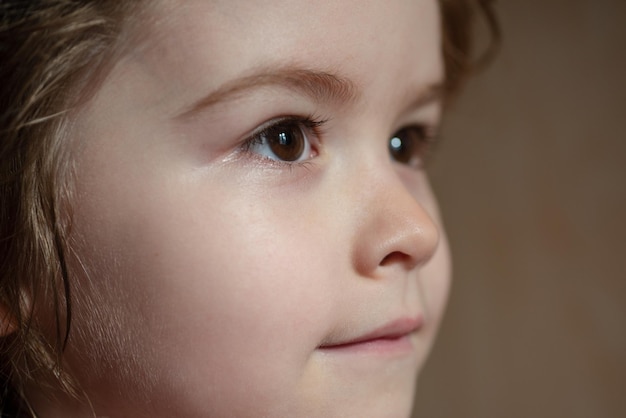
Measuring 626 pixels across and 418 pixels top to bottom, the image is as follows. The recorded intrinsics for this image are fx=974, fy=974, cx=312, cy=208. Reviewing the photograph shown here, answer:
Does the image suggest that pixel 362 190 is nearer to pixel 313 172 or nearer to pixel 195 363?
pixel 313 172

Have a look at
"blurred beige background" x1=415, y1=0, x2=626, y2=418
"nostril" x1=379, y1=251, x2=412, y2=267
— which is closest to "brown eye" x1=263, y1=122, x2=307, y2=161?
"nostril" x1=379, y1=251, x2=412, y2=267

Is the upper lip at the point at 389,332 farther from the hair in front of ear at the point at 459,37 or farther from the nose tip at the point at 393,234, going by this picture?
the hair in front of ear at the point at 459,37

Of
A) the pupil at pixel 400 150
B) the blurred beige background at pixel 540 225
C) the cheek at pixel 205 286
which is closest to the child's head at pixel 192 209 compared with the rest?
the cheek at pixel 205 286

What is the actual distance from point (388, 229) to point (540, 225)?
1.76 ft

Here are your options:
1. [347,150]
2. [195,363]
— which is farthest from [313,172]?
[195,363]

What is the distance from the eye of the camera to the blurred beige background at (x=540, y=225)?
1.21 metres

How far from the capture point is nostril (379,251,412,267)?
783mm

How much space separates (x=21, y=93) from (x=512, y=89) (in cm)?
72

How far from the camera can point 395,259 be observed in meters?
0.79

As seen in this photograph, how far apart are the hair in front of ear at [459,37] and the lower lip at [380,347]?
0.32 m

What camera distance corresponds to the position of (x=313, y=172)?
774 millimetres

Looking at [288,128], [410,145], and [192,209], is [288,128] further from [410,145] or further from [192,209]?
[410,145]

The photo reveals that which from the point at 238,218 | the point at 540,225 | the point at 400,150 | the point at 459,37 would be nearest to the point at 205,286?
the point at 238,218

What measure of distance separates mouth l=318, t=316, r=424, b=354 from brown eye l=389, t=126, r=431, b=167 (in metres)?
0.20
